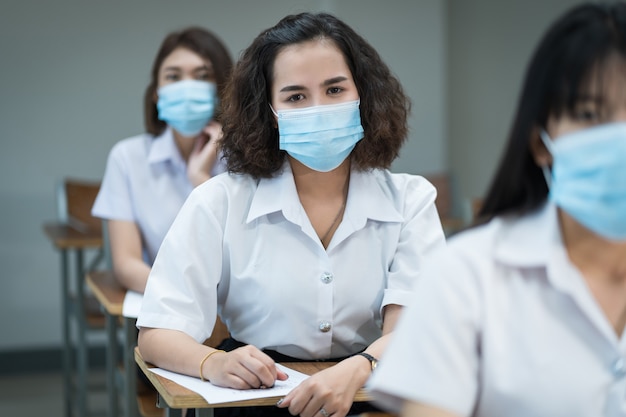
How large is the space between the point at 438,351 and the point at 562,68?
0.40 metres

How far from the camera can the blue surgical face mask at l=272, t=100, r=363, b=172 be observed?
211 centimetres

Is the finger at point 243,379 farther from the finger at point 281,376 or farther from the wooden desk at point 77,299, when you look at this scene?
the wooden desk at point 77,299

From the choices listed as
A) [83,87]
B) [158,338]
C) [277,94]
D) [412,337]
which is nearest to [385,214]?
[277,94]

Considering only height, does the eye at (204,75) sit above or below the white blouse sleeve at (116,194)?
above

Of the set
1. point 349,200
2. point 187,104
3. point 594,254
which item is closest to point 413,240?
point 349,200

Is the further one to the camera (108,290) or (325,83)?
(108,290)

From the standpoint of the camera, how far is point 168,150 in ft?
11.0

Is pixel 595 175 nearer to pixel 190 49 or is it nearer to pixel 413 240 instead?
pixel 413 240

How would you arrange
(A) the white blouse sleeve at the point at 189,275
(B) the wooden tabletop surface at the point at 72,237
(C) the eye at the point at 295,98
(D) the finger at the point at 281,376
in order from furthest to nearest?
(B) the wooden tabletop surface at the point at 72,237 → (C) the eye at the point at 295,98 → (A) the white blouse sleeve at the point at 189,275 → (D) the finger at the point at 281,376

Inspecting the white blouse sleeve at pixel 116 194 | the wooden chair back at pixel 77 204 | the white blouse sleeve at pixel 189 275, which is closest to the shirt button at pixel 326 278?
the white blouse sleeve at pixel 189 275

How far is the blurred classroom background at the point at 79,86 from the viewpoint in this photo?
16.9 ft

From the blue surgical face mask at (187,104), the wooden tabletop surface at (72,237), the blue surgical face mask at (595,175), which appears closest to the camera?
the blue surgical face mask at (595,175)

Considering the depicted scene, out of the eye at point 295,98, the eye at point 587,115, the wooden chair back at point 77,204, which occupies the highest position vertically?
the eye at point 587,115

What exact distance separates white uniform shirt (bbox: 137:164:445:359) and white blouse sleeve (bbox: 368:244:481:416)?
2.71 ft
